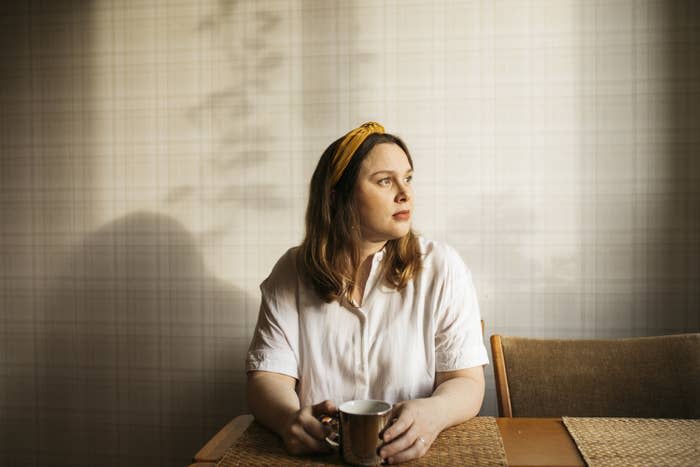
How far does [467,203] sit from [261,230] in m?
0.74

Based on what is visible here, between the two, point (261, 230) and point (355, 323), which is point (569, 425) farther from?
point (261, 230)

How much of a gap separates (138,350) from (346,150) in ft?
4.16

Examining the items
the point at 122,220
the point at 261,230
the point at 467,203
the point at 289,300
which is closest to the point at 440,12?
the point at 467,203

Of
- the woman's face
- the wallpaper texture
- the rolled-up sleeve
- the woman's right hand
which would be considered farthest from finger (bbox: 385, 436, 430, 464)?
the wallpaper texture

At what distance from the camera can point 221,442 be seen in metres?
1.05

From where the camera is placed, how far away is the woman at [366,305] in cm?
126

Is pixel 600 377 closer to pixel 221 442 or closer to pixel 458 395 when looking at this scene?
pixel 458 395

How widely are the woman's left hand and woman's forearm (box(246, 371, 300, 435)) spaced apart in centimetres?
22

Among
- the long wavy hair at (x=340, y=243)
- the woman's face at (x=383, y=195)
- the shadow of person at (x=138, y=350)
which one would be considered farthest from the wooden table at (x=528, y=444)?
the shadow of person at (x=138, y=350)

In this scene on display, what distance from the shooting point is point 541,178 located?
1.84m

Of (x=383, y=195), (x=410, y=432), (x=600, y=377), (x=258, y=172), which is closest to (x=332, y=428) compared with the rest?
(x=410, y=432)

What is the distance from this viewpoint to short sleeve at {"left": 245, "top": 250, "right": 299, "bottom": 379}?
1.25m

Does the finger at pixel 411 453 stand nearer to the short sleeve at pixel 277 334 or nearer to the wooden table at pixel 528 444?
the wooden table at pixel 528 444

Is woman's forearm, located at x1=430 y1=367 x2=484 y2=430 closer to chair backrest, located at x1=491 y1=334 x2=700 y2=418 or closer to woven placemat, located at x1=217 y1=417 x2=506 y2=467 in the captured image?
woven placemat, located at x1=217 y1=417 x2=506 y2=467
